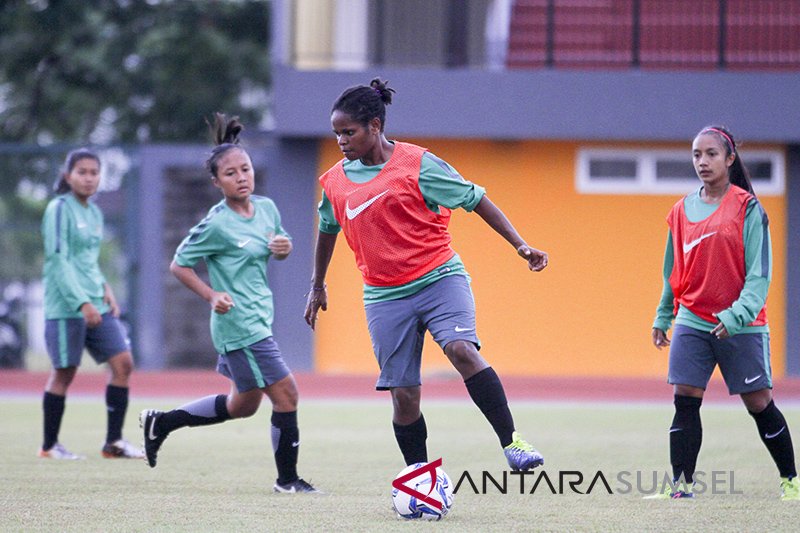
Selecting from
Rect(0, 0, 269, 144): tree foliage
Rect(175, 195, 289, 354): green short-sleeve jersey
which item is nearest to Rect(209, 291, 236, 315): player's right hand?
Rect(175, 195, 289, 354): green short-sleeve jersey

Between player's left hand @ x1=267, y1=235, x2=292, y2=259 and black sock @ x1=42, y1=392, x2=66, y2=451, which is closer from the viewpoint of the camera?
player's left hand @ x1=267, y1=235, x2=292, y2=259

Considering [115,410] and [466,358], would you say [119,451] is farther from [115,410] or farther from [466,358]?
[466,358]

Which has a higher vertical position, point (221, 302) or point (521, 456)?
point (221, 302)

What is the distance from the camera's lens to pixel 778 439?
677cm

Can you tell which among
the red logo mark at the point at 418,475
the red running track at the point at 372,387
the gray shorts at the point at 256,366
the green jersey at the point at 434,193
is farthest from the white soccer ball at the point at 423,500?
the red running track at the point at 372,387

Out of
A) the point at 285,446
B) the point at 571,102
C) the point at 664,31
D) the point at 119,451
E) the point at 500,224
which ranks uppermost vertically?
the point at 664,31

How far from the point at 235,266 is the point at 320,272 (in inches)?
22.8

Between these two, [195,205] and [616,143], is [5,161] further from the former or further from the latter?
[616,143]

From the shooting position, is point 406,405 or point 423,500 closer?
point 423,500

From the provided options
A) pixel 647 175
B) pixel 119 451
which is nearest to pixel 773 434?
pixel 119 451

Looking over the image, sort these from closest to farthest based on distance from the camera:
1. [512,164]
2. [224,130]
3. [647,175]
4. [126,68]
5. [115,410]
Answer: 1. [224,130]
2. [115,410]
3. [647,175]
4. [512,164]
5. [126,68]

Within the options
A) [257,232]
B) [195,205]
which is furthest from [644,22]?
[257,232]

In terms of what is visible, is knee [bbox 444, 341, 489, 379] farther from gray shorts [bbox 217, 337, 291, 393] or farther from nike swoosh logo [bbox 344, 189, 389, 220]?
gray shorts [bbox 217, 337, 291, 393]

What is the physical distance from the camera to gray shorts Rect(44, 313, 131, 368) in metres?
9.00
